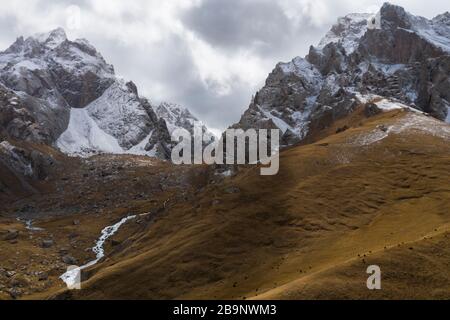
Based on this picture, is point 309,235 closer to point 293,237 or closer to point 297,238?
point 297,238

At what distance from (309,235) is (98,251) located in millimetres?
66323

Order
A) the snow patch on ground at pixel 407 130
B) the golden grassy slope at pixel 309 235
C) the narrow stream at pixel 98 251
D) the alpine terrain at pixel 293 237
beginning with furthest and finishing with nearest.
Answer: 1. the snow patch on ground at pixel 407 130
2. the narrow stream at pixel 98 251
3. the alpine terrain at pixel 293 237
4. the golden grassy slope at pixel 309 235

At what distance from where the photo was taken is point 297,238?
322ft

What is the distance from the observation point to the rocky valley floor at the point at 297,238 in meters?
70.4

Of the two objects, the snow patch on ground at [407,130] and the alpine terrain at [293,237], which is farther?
the snow patch on ground at [407,130]

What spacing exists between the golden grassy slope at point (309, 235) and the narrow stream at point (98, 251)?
9723 millimetres

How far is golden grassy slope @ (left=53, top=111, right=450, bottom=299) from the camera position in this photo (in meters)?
69.2

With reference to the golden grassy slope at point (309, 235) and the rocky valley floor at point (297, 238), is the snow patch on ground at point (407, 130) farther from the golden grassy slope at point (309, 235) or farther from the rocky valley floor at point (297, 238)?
the golden grassy slope at point (309, 235)

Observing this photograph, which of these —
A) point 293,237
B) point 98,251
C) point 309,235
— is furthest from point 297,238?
point 98,251

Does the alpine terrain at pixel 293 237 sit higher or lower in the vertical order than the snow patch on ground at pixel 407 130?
lower

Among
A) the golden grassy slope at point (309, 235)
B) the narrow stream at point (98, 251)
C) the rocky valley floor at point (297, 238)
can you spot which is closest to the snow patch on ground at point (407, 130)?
the rocky valley floor at point (297, 238)
